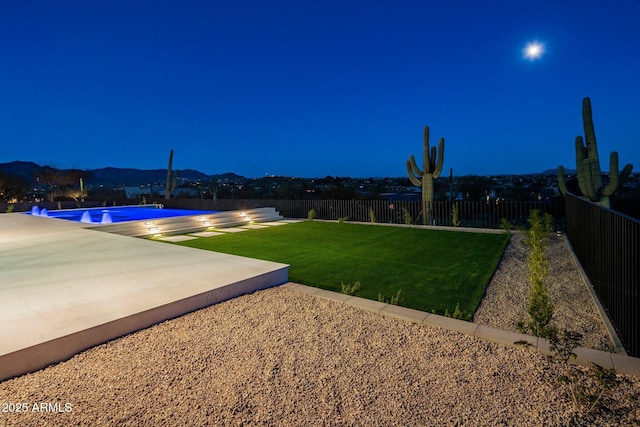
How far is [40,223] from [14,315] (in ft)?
31.2

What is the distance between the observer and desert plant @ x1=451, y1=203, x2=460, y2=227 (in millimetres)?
10761

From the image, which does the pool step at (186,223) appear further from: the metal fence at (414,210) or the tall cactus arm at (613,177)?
the tall cactus arm at (613,177)

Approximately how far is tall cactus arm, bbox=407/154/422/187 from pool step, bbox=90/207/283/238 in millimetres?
5448

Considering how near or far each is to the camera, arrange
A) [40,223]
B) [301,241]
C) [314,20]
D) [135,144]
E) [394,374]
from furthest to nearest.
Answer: [135,144] → [314,20] → [40,223] → [301,241] → [394,374]

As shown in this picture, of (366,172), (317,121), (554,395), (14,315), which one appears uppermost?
(317,121)

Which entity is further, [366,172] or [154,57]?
[366,172]

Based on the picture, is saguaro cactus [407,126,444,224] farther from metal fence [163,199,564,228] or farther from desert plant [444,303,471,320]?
desert plant [444,303,471,320]

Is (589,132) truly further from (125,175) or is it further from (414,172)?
(125,175)

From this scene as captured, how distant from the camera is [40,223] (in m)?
10.5

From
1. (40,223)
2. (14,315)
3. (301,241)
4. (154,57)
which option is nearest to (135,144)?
(154,57)

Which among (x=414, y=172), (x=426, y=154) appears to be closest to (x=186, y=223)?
(x=414, y=172)

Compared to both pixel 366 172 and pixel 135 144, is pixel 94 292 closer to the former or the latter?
pixel 135 144

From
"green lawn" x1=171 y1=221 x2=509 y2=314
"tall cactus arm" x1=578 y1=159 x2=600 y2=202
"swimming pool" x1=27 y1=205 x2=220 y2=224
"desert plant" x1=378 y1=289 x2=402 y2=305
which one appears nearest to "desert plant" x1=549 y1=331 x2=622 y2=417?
"green lawn" x1=171 y1=221 x2=509 y2=314

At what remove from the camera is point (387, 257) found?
263 inches
